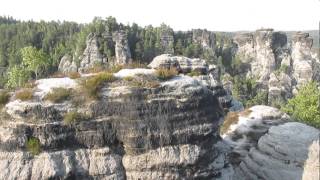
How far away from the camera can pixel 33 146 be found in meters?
33.4

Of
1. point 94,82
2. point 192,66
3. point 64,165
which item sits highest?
point 94,82

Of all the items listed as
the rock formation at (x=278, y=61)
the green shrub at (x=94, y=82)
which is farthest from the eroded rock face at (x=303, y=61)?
the green shrub at (x=94, y=82)

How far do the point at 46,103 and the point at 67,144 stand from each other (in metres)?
3.13

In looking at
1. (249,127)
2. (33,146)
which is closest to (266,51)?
(249,127)

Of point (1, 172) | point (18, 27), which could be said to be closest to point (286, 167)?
point (1, 172)

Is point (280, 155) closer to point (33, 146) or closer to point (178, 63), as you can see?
point (33, 146)

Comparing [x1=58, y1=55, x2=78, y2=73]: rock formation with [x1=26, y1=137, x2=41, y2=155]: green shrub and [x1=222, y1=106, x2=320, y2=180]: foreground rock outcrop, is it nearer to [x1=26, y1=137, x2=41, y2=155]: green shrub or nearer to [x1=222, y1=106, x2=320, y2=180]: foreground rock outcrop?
[x1=222, y1=106, x2=320, y2=180]: foreground rock outcrop

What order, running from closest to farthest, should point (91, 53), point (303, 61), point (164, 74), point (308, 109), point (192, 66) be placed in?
point (164, 74) < point (192, 66) < point (308, 109) < point (91, 53) < point (303, 61)

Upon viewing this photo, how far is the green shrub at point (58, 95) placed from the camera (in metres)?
34.0

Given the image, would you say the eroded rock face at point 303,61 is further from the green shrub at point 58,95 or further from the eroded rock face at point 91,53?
the green shrub at point 58,95

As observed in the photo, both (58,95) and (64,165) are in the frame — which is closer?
(64,165)

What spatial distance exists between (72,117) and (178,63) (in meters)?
31.4

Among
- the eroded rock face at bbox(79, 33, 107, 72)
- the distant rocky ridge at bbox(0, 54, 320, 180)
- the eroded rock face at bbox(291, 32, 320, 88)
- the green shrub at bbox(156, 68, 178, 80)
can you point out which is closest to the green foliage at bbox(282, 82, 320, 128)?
the distant rocky ridge at bbox(0, 54, 320, 180)

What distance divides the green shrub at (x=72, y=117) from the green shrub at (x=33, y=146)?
2310 mm
